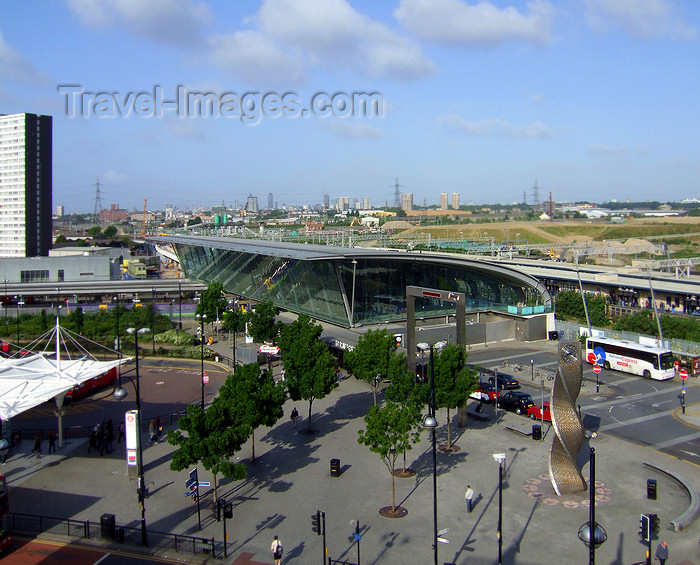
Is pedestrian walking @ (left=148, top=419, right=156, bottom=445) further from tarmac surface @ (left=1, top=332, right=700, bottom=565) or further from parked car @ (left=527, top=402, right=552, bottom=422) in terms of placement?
parked car @ (left=527, top=402, right=552, bottom=422)

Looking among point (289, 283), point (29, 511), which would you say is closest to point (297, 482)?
point (29, 511)

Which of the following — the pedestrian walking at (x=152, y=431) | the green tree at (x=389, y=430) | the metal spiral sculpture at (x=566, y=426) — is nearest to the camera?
the green tree at (x=389, y=430)

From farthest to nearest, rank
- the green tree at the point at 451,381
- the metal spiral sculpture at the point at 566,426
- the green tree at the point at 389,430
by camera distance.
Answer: the green tree at the point at 451,381 < the metal spiral sculpture at the point at 566,426 < the green tree at the point at 389,430

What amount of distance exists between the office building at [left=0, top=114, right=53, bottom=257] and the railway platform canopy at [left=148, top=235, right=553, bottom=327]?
74211 millimetres

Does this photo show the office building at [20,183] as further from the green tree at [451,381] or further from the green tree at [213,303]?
the green tree at [451,381]

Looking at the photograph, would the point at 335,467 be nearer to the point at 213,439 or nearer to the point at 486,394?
the point at 213,439

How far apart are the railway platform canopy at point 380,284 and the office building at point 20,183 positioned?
74.2 metres

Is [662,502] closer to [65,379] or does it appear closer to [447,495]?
[447,495]

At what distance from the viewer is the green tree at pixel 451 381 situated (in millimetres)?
19922

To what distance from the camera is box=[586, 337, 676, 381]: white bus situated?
2841 cm

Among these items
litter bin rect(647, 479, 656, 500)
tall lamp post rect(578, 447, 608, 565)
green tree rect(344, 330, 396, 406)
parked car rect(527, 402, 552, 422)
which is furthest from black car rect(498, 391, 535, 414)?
tall lamp post rect(578, 447, 608, 565)

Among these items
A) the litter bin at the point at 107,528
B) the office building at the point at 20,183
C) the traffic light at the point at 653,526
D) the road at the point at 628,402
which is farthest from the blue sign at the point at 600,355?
the office building at the point at 20,183

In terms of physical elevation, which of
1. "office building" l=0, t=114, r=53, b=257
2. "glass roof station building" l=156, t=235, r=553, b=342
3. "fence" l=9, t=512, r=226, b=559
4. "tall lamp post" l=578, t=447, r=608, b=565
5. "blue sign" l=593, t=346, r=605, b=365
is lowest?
"fence" l=9, t=512, r=226, b=559

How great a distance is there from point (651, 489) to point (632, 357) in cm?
1531
